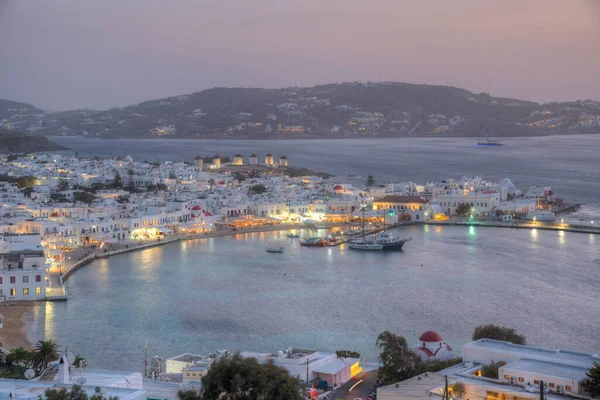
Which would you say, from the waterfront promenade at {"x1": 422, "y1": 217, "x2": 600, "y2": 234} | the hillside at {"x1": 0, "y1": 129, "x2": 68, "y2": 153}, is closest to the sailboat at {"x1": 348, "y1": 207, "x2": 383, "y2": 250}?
the waterfront promenade at {"x1": 422, "y1": 217, "x2": 600, "y2": 234}

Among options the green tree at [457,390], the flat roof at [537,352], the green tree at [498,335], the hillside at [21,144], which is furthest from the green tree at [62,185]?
the hillside at [21,144]

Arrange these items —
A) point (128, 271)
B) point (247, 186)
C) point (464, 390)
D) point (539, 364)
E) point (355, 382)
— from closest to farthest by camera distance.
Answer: point (464, 390), point (539, 364), point (355, 382), point (128, 271), point (247, 186)

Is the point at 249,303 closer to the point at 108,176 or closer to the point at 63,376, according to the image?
the point at 63,376

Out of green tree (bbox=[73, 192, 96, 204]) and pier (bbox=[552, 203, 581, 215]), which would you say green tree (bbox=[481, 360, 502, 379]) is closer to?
green tree (bbox=[73, 192, 96, 204])

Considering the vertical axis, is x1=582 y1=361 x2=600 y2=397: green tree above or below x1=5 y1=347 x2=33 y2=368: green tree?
above

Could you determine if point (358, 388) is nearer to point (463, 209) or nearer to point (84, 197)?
point (463, 209)

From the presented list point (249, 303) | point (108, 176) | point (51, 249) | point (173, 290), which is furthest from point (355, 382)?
point (108, 176)
